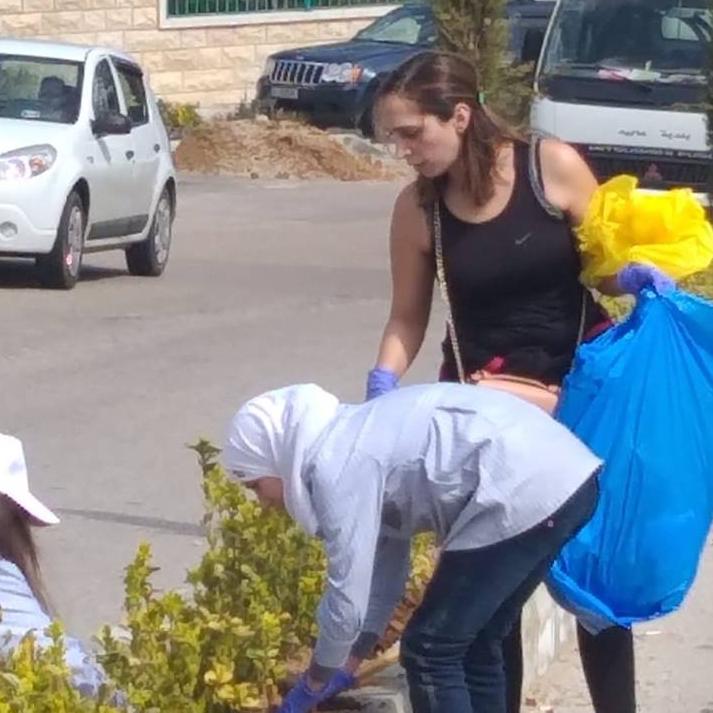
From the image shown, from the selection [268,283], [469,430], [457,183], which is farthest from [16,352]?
[469,430]

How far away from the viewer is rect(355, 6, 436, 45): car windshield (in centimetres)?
2678

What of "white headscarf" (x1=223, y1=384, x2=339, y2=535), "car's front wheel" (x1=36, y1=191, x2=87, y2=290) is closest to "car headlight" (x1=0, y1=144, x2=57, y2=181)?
"car's front wheel" (x1=36, y1=191, x2=87, y2=290)

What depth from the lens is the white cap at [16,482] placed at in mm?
4039

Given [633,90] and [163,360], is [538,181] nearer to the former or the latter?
[163,360]

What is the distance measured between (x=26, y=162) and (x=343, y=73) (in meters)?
11.6

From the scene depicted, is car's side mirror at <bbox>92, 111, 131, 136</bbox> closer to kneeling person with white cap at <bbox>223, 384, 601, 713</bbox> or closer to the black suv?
the black suv

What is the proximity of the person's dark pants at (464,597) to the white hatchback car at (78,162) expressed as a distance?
9806 millimetres

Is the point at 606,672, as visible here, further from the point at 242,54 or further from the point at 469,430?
the point at 242,54

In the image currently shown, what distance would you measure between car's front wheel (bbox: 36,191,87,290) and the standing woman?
916cm

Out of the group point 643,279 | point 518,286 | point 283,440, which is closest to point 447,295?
point 518,286

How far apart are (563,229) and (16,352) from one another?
7.26m

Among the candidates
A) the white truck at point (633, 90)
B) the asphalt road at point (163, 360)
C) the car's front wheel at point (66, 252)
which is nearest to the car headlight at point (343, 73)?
the asphalt road at point (163, 360)

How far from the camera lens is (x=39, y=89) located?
14.7 meters

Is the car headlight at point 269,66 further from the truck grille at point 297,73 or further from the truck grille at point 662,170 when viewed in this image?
the truck grille at point 662,170
